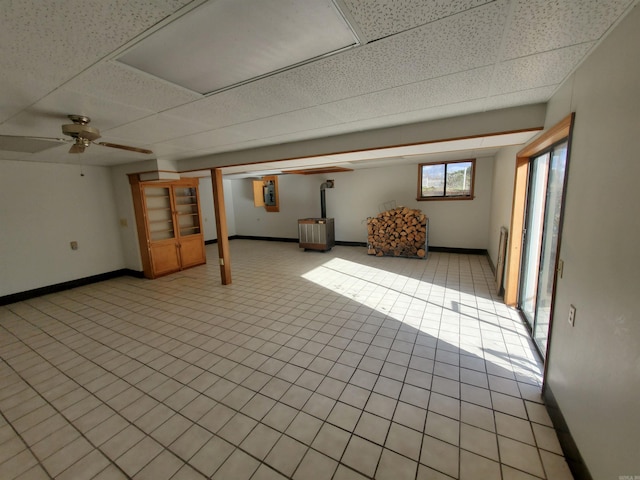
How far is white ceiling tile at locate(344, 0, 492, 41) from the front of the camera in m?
0.92

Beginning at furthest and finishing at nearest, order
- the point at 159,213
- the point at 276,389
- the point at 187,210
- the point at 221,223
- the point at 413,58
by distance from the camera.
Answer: the point at 187,210
the point at 159,213
the point at 221,223
the point at 276,389
the point at 413,58

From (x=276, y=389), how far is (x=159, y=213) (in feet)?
15.4

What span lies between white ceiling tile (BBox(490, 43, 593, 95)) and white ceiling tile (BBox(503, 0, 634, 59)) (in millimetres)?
88

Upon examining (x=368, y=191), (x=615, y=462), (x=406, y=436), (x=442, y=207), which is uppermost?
(x=368, y=191)

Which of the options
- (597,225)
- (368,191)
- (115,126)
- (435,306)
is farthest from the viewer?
(368,191)

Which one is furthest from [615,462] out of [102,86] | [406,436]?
[102,86]

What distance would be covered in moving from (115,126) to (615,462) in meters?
3.85

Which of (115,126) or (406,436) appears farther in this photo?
(115,126)

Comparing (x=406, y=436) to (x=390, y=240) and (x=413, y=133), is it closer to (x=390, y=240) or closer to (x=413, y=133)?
(x=413, y=133)

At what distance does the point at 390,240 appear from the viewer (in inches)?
241

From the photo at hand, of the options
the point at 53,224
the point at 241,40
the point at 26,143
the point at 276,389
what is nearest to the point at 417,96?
the point at 241,40

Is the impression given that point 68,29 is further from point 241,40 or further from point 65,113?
point 65,113

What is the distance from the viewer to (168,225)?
5.45m

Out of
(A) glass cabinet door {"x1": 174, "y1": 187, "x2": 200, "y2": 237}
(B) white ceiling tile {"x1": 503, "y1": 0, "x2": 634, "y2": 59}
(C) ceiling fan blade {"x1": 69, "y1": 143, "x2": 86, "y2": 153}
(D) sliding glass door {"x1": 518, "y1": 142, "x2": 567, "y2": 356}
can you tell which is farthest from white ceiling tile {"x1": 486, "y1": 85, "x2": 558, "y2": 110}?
(A) glass cabinet door {"x1": 174, "y1": 187, "x2": 200, "y2": 237}
